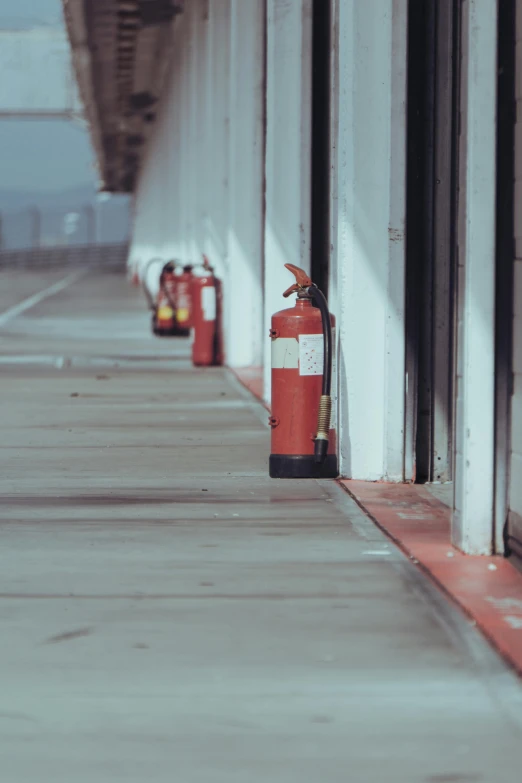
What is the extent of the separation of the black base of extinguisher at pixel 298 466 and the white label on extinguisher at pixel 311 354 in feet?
1.64

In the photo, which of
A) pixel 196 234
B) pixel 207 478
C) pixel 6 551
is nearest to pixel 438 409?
pixel 207 478

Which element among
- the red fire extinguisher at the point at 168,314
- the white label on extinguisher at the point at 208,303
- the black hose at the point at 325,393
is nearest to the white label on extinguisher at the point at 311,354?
the black hose at the point at 325,393

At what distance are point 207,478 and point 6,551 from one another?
92.6 inches

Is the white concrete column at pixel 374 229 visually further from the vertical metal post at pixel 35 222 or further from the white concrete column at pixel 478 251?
the vertical metal post at pixel 35 222

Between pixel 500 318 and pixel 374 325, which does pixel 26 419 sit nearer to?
pixel 374 325

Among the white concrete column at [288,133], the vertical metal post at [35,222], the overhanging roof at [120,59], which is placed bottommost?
the vertical metal post at [35,222]

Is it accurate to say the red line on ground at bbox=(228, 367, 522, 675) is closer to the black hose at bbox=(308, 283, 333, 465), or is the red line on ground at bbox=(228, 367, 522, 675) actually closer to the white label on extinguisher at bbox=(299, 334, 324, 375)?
the black hose at bbox=(308, 283, 333, 465)

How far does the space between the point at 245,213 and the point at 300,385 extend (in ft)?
30.6

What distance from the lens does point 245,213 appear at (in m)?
17.7

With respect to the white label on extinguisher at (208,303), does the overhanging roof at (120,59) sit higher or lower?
higher

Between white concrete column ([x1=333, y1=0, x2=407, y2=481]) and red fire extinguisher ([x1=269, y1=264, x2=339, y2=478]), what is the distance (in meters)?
0.20

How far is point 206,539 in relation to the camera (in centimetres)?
677

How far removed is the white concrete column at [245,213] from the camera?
16.8 m

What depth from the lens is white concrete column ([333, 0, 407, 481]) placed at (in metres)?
8.59
